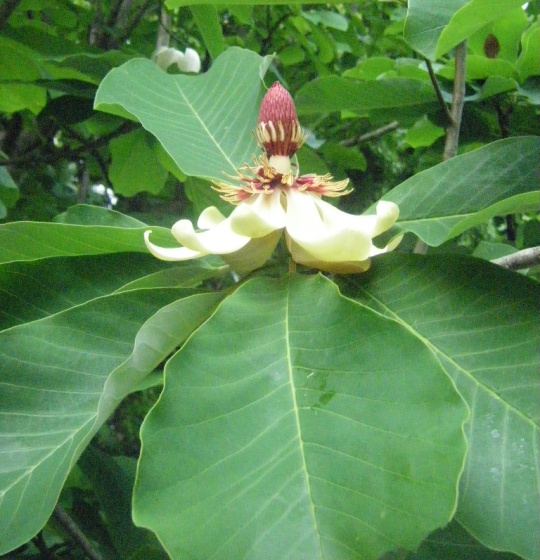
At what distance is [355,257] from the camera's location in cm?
63

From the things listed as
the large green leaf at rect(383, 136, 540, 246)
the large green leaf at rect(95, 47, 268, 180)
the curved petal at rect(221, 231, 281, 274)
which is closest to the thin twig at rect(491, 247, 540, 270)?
the large green leaf at rect(383, 136, 540, 246)

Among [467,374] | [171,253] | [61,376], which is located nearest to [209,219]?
[171,253]

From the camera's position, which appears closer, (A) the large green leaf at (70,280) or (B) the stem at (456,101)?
(A) the large green leaf at (70,280)

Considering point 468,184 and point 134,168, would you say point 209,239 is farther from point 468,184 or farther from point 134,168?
point 134,168

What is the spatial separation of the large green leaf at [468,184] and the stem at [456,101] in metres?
0.18

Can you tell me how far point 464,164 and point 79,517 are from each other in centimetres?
130

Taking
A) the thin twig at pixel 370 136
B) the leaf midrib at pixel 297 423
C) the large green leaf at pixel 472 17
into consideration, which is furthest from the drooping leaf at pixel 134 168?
the leaf midrib at pixel 297 423

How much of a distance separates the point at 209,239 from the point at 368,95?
2.13ft

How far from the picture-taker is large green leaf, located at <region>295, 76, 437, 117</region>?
3.83ft

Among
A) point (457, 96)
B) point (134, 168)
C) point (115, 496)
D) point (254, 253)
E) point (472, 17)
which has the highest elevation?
point (472, 17)

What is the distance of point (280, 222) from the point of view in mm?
669

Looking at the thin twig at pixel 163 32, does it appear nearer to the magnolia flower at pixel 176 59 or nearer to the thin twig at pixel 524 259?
the magnolia flower at pixel 176 59

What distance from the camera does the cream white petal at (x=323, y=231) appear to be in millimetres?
605

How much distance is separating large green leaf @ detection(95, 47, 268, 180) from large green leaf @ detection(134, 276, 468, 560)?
370mm
